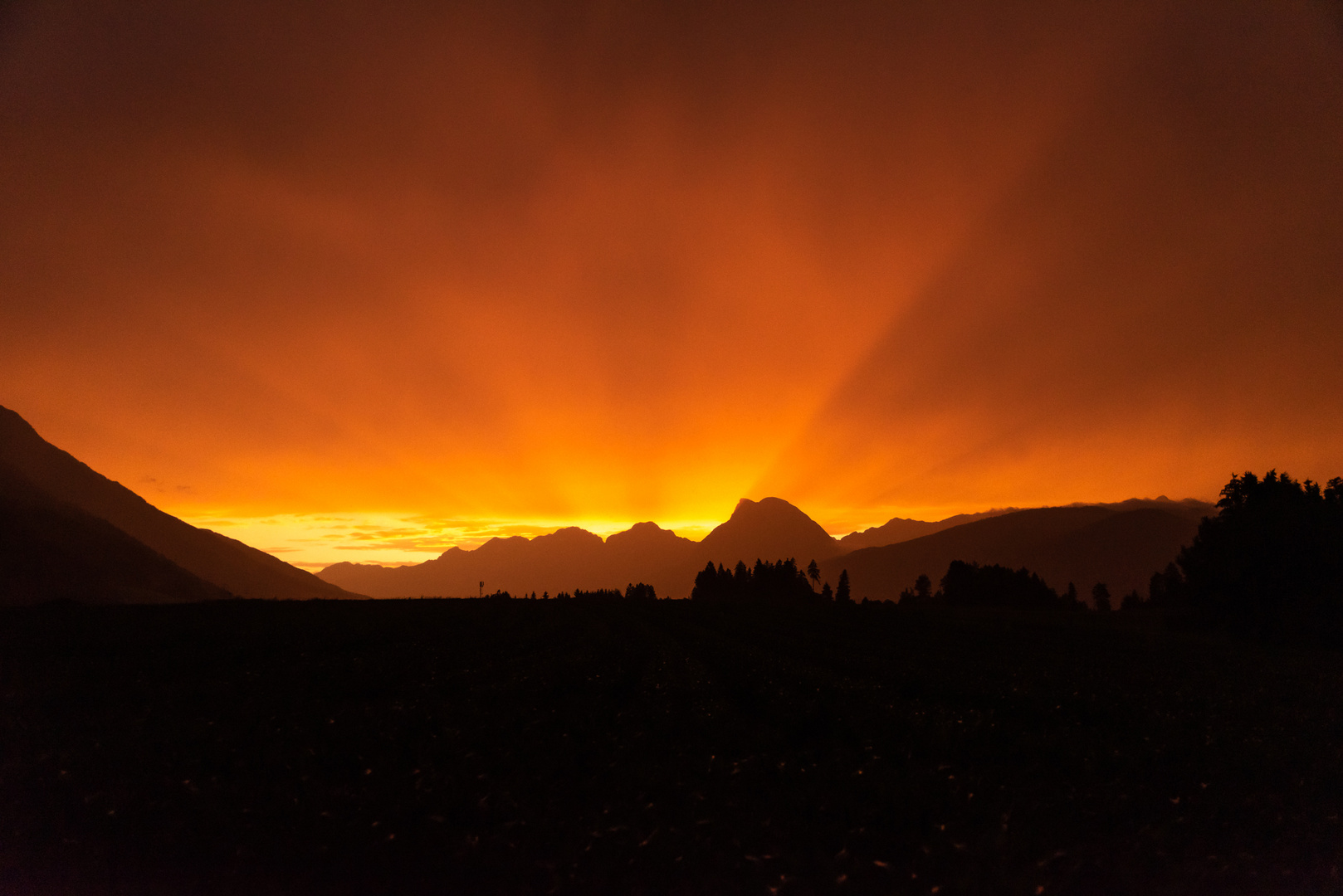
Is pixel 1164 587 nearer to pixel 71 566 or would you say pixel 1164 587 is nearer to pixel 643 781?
pixel 643 781

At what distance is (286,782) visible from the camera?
11141 millimetres

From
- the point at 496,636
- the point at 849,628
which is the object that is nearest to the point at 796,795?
the point at 496,636

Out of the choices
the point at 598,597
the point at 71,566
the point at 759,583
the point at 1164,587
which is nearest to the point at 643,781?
the point at 598,597

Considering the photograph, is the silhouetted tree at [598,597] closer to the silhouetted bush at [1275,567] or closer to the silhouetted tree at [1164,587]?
the silhouetted bush at [1275,567]

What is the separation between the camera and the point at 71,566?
153875 mm

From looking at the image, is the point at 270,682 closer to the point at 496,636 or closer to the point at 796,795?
the point at 496,636

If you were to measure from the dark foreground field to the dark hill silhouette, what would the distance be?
149099mm

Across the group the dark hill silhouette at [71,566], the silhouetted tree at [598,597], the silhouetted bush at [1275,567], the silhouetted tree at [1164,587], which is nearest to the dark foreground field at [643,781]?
the silhouetted bush at [1275,567]

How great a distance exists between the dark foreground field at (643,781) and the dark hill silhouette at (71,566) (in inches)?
5870

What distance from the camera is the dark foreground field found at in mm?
8578

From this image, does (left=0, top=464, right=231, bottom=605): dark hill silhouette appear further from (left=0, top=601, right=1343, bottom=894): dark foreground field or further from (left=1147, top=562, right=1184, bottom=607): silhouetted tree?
(left=1147, top=562, right=1184, bottom=607): silhouetted tree

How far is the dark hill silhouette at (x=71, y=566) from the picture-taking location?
14000 cm

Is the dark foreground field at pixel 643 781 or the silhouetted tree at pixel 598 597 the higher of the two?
the silhouetted tree at pixel 598 597

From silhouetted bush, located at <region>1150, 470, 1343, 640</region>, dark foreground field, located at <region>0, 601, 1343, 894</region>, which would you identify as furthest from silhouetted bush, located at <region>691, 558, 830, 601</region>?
dark foreground field, located at <region>0, 601, 1343, 894</region>
